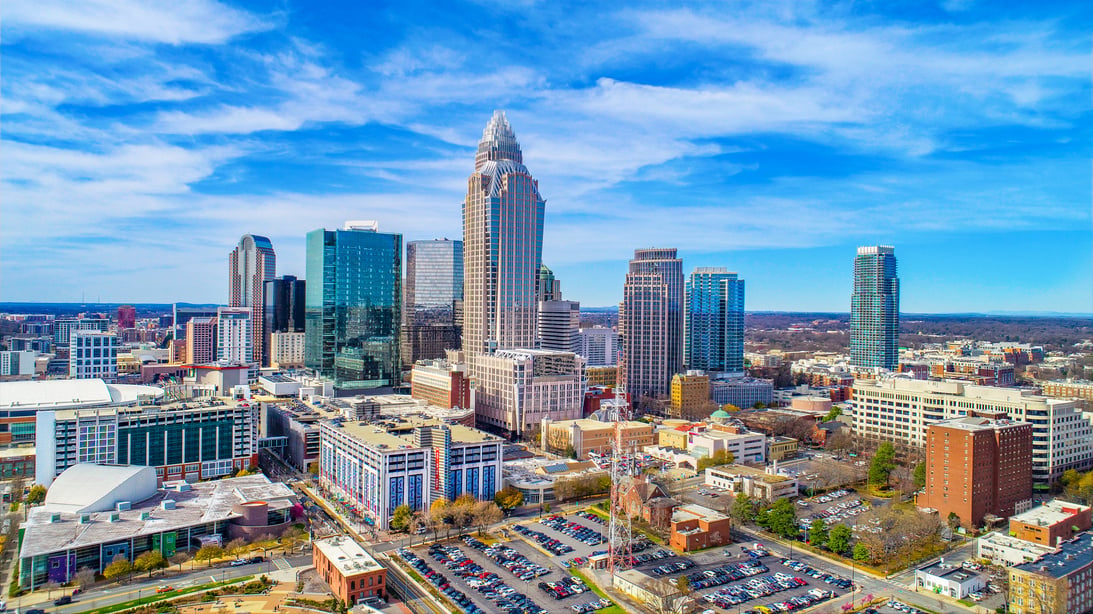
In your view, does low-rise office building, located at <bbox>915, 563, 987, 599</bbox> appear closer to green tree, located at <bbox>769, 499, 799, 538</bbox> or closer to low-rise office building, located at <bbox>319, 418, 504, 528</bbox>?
green tree, located at <bbox>769, 499, 799, 538</bbox>

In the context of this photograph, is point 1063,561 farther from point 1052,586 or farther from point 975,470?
point 975,470

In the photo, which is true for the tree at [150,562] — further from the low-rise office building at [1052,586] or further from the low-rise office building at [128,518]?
the low-rise office building at [1052,586]

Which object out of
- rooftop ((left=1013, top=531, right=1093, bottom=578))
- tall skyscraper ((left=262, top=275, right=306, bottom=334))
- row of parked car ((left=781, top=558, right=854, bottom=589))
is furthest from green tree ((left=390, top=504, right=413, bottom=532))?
tall skyscraper ((left=262, top=275, right=306, bottom=334))

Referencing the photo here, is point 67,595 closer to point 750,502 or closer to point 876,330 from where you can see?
point 750,502

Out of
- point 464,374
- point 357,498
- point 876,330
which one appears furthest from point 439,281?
point 357,498

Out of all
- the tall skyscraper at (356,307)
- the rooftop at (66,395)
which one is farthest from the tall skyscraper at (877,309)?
the rooftop at (66,395)
